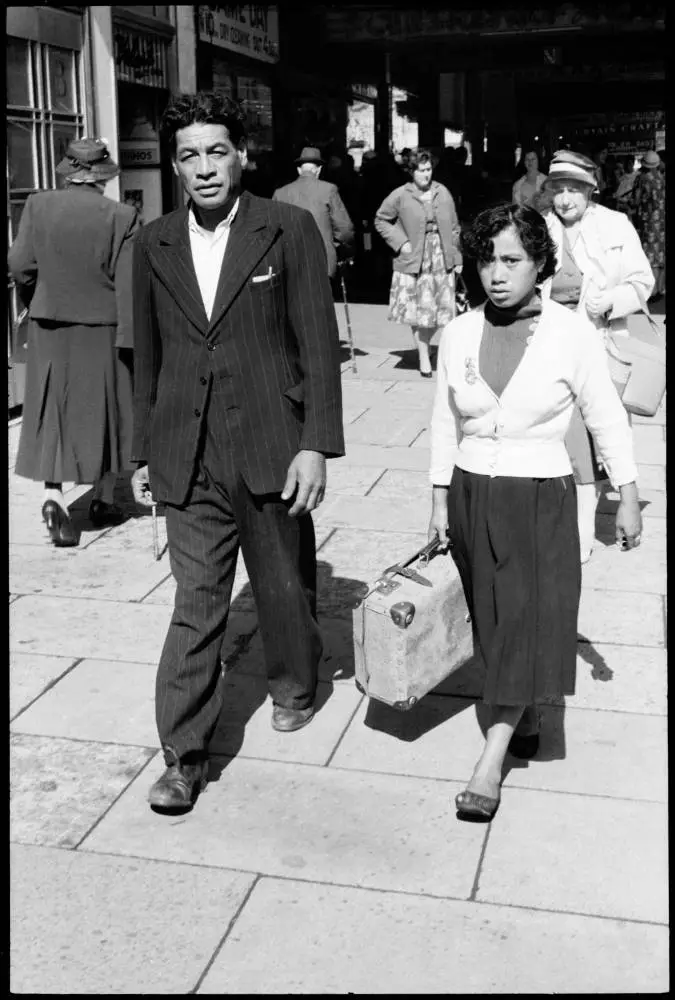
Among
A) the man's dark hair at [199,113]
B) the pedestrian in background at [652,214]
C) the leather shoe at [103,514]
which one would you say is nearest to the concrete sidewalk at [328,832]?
the leather shoe at [103,514]

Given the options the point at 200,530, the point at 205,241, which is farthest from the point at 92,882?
the point at 205,241

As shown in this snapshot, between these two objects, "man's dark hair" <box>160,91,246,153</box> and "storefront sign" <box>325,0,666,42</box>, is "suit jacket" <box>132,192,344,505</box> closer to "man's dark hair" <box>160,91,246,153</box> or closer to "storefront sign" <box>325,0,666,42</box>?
"man's dark hair" <box>160,91,246,153</box>

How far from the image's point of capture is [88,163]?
22.1ft

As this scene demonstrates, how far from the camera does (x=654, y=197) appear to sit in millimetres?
16625

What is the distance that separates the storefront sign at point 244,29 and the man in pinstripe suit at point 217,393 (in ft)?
33.6

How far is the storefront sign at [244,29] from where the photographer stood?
45.1ft

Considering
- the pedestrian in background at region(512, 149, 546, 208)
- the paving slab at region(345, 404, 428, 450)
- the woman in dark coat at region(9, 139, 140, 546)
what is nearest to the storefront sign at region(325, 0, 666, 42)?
the pedestrian in background at region(512, 149, 546, 208)

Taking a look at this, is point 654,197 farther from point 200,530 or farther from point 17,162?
point 200,530

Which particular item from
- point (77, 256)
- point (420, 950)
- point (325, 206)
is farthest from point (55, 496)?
point (325, 206)

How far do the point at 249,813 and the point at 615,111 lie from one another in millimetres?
23604

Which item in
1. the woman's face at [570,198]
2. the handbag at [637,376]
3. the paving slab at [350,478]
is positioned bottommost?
the paving slab at [350,478]

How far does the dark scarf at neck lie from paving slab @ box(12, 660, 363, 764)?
1483 mm

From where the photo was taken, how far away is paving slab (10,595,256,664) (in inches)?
206

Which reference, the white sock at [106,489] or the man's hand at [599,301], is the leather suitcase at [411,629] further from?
the white sock at [106,489]
